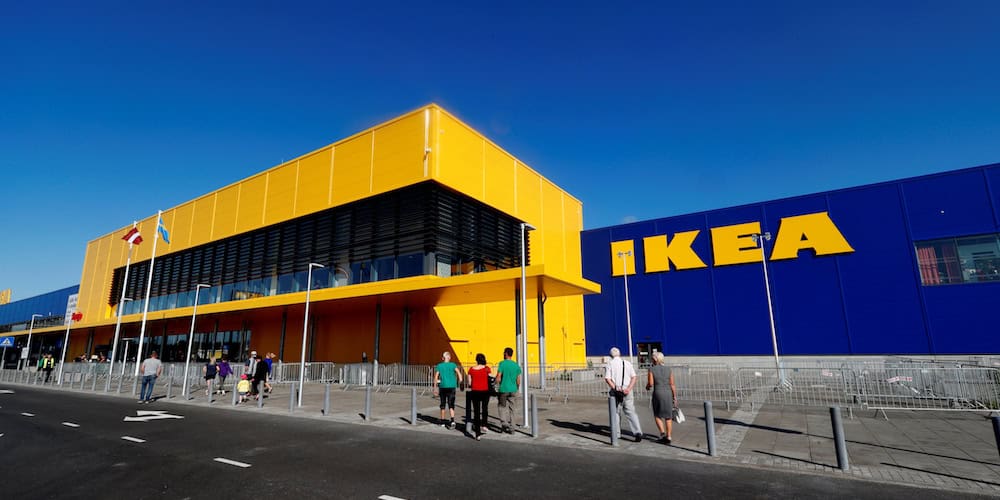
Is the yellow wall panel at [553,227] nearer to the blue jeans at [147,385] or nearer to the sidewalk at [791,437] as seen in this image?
the sidewalk at [791,437]

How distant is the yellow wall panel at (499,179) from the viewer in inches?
1059

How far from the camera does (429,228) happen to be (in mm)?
22188

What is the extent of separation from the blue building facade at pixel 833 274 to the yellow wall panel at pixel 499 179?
45.0 ft

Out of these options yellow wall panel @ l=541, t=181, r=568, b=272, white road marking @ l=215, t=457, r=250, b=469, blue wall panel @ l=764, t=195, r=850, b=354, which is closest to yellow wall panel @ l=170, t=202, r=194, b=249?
yellow wall panel @ l=541, t=181, r=568, b=272

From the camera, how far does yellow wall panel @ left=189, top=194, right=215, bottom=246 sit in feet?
112

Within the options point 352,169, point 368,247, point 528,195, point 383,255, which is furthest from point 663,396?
point 528,195

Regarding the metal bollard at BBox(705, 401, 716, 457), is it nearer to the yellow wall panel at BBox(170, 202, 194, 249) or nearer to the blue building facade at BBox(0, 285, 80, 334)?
the yellow wall panel at BBox(170, 202, 194, 249)

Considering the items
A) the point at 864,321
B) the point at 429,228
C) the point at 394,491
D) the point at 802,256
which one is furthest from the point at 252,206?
the point at 864,321

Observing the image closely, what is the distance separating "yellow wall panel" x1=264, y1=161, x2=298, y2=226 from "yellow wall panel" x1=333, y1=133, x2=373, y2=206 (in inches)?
162

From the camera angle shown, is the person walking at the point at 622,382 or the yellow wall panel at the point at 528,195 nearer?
the person walking at the point at 622,382

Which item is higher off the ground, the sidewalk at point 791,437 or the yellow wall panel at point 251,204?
the yellow wall panel at point 251,204

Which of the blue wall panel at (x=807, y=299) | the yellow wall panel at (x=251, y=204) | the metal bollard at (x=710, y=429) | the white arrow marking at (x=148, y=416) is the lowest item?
the white arrow marking at (x=148, y=416)

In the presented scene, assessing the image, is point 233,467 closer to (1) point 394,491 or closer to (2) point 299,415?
(1) point 394,491

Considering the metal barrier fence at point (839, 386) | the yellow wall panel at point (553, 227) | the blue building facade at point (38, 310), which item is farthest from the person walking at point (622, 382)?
the blue building facade at point (38, 310)
